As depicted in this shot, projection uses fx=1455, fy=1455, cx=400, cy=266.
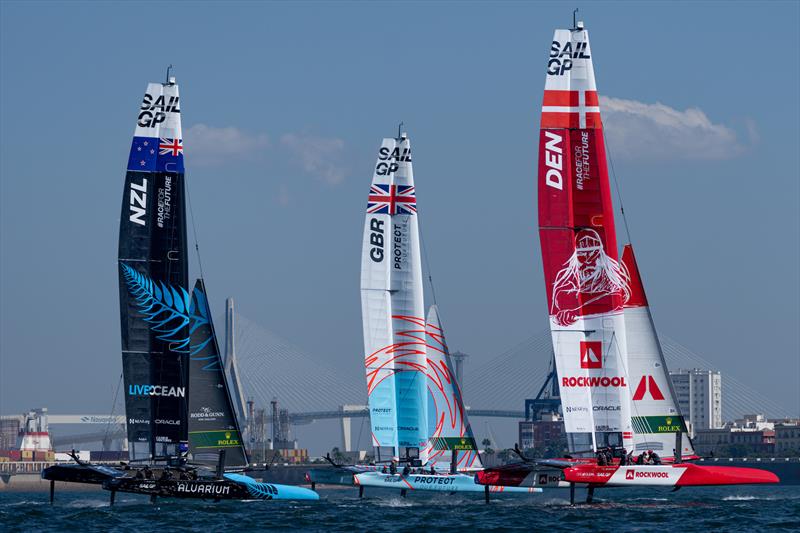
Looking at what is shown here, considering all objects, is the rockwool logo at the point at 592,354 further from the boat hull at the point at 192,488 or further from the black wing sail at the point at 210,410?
the black wing sail at the point at 210,410

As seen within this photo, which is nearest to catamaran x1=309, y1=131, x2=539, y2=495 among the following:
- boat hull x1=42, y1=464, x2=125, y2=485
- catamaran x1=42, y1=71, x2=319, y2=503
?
catamaran x1=42, y1=71, x2=319, y2=503

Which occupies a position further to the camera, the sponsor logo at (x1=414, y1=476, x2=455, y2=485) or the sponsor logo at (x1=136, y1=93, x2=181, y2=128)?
the sponsor logo at (x1=414, y1=476, x2=455, y2=485)

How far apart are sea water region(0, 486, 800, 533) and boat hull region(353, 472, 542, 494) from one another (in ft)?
2.72

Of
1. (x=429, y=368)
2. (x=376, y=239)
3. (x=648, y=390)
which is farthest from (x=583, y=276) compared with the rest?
(x=429, y=368)

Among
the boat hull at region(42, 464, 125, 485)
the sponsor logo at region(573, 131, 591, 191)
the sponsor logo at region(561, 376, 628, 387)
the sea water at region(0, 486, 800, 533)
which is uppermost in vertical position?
the sponsor logo at region(573, 131, 591, 191)

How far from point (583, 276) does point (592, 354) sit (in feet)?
5.25

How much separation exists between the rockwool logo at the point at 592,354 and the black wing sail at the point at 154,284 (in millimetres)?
8320

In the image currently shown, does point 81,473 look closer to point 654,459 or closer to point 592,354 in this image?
point 592,354

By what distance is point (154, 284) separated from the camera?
3022 centimetres

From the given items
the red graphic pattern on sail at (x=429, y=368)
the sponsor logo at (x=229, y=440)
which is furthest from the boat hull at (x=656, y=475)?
the red graphic pattern on sail at (x=429, y=368)

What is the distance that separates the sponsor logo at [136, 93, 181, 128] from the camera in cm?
3053

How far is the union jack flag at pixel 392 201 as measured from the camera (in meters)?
39.4

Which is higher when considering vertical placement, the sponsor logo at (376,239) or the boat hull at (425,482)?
the sponsor logo at (376,239)

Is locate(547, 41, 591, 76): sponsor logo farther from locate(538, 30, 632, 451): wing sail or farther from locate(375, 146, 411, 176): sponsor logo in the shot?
locate(375, 146, 411, 176): sponsor logo
